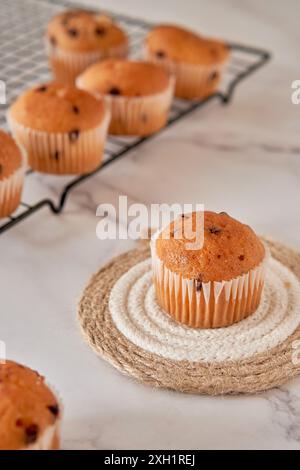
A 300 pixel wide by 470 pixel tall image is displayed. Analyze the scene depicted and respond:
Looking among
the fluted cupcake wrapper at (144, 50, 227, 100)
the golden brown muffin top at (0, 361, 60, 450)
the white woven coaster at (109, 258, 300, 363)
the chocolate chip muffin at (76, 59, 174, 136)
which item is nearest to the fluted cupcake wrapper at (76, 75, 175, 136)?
the chocolate chip muffin at (76, 59, 174, 136)

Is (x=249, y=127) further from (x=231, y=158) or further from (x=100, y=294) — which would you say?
(x=100, y=294)

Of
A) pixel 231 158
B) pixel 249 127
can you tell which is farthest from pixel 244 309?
pixel 249 127

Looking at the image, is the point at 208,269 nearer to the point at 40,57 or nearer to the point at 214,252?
the point at 214,252

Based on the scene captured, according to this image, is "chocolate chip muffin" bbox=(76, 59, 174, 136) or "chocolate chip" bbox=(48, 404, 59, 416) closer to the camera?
"chocolate chip" bbox=(48, 404, 59, 416)

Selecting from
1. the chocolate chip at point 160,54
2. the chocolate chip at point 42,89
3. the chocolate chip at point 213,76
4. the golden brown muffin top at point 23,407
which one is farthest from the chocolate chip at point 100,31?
the golden brown muffin top at point 23,407

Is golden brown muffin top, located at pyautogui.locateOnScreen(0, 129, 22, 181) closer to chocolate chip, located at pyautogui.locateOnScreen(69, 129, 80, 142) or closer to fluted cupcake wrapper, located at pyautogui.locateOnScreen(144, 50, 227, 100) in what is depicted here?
chocolate chip, located at pyautogui.locateOnScreen(69, 129, 80, 142)

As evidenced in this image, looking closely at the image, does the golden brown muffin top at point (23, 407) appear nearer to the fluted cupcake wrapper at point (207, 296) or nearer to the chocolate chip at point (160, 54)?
the fluted cupcake wrapper at point (207, 296)

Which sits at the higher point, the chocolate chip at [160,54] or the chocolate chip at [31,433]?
the chocolate chip at [31,433]
